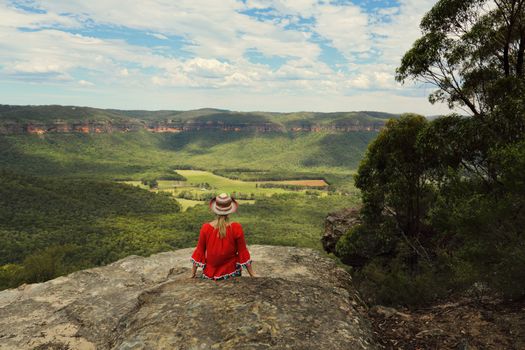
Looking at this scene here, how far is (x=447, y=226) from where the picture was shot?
1808cm

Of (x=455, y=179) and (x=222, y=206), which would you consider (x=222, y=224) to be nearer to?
(x=222, y=206)

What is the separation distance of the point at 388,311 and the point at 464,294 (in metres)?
5.27

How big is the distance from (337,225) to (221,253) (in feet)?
79.9

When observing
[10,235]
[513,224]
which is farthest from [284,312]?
[10,235]

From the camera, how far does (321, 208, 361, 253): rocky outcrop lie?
104 ft

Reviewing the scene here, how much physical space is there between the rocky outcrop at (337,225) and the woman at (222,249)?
2311 centimetres

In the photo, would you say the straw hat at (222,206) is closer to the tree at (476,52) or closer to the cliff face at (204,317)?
the cliff face at (204,317)

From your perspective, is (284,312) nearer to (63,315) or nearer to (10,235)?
(63,315)

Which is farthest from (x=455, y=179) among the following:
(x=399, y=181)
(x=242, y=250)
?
(x=242, y=250)

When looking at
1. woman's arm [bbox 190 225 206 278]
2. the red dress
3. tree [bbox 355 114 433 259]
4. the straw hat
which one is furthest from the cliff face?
tree [bbox 355 114 433 259]

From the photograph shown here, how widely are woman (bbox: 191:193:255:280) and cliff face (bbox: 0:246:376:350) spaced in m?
0.42

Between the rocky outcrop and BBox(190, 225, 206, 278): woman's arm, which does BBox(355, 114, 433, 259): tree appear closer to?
the rocky outcrop

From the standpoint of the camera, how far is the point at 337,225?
32219 mm

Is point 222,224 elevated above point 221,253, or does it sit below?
above
